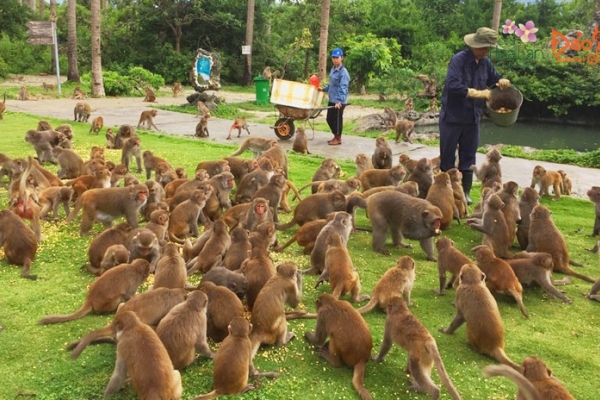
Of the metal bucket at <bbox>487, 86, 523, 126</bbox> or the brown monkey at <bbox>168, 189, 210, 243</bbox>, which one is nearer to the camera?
the brown monkey at <bbox>168, 189, 210, 243</bbox>

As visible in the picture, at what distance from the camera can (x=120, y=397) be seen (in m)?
4.53

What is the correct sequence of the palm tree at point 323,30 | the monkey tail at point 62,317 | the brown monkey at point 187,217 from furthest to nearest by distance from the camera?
1. the palm tree at point 323,30
2. the brown monkey at point 187,217
3. the monkey tail at point 62,317

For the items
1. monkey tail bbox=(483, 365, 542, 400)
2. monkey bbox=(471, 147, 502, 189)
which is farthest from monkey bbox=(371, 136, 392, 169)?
monkey tail bbox=(483, 365, 542, 400)

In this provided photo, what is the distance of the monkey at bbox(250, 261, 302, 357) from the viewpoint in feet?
17.3

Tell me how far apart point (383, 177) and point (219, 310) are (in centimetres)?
538

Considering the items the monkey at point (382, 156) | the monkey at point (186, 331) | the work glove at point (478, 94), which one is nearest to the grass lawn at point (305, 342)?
the monkey at point (186, 331)

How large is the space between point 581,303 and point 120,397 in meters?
5.24

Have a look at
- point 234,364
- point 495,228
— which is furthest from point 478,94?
point 234,364

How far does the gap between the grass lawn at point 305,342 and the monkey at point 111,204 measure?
0.32 metres

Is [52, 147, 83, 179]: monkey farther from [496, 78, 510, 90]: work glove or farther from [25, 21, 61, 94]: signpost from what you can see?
[25, 21, 61, 94]: signpost

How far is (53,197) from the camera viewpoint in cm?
874

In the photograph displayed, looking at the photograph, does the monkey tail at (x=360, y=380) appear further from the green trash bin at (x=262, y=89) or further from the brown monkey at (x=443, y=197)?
the green trash bin at (x=262, y=89)

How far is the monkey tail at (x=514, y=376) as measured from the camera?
3572mm

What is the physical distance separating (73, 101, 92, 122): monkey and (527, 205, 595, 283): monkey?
Answer: 1492 centimetres
